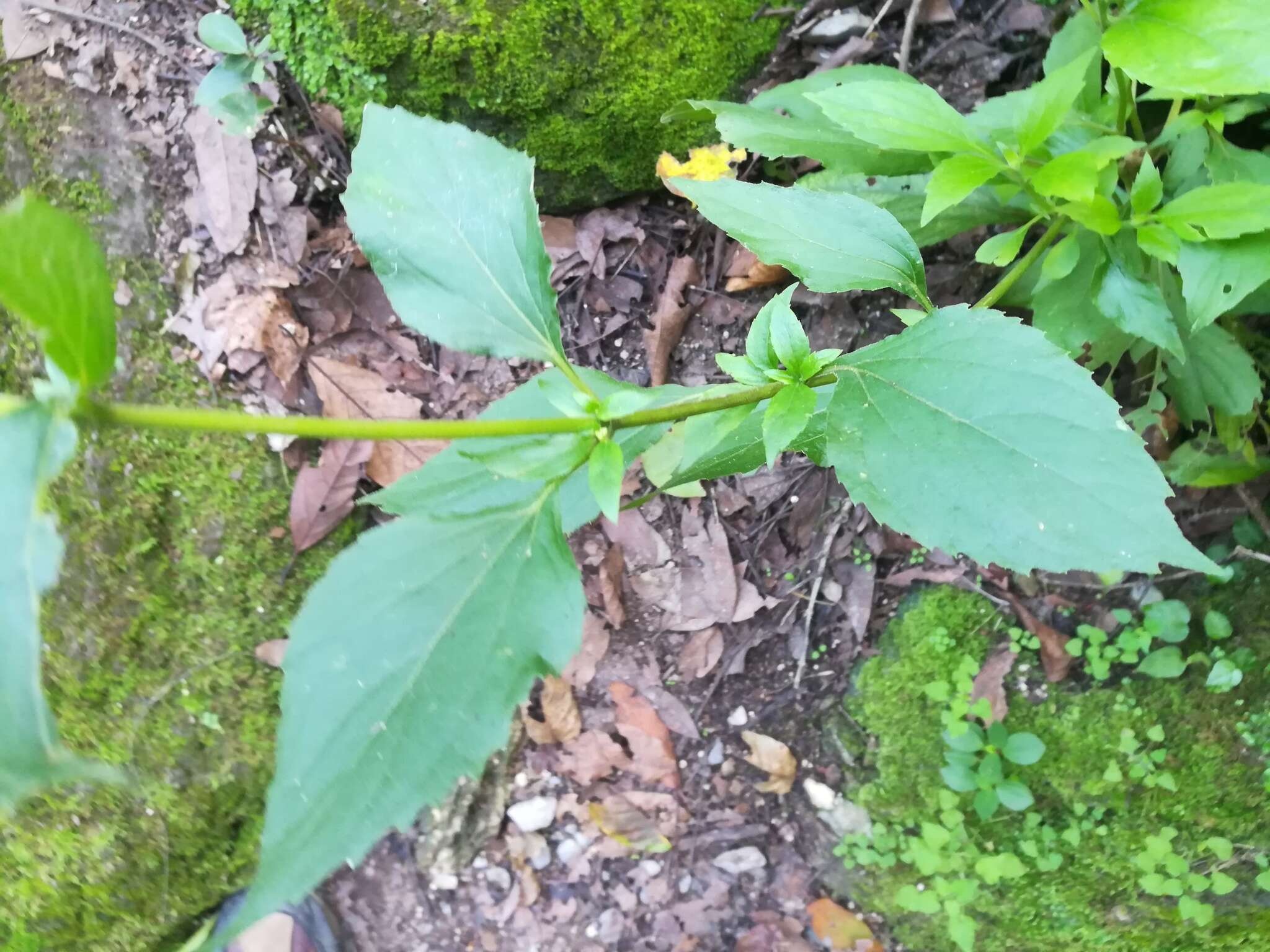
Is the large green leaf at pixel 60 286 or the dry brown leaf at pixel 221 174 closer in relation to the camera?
the large green leaf at pixel 60 286

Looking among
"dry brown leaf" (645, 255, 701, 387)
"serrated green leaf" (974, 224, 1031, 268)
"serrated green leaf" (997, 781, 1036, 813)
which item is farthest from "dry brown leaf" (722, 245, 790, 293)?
"serrated green leaf" (997, 781, 1036, 813)

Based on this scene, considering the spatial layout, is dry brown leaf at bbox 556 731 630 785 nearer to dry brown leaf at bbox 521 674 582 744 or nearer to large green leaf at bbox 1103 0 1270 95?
dry brown leaf at bbox 521 674 582 744

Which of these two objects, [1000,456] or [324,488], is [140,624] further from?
[1000,456]

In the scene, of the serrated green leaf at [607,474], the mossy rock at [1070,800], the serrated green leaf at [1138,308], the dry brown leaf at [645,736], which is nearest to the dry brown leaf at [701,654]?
the dry brown leaf at [645,736]

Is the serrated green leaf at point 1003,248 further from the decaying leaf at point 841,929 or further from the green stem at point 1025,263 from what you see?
the decaying leaf at point 841,929

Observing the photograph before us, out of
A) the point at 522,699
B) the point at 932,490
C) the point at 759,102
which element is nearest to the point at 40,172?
the point at 759,102

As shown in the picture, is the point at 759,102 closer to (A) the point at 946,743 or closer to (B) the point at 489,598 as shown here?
(B) the point at 489,598
